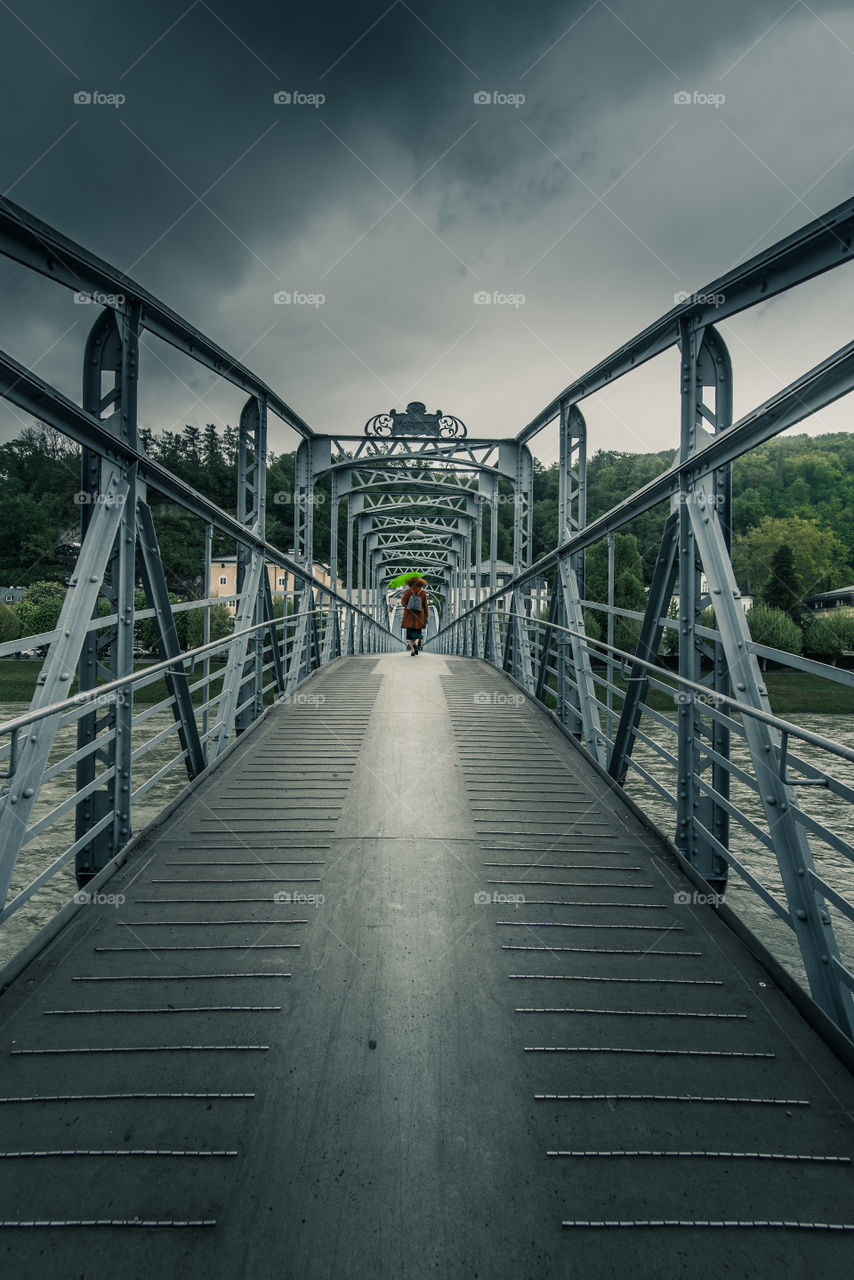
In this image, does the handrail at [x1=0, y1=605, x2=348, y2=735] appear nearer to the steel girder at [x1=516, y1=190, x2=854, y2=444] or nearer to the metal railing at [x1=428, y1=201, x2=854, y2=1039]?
Result: the metal railing at [x1=428, y1=201, x2=854, y2=1039]

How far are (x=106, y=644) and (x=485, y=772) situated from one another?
2515mm

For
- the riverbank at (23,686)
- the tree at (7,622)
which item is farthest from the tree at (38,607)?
the riverbank at (23,686)

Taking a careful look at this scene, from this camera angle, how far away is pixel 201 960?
258 cm

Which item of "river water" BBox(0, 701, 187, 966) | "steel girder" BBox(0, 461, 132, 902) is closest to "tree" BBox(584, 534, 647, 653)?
"river water" BBox(0, 701, 187, 966)

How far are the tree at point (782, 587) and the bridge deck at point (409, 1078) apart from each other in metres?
30.4

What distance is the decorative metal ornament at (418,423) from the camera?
13289 mm

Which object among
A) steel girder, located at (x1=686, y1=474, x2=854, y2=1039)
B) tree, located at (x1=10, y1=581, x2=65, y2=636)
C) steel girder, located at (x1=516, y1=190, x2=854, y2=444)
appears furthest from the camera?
tree, located at (x1=10, y1=581, x2=65, y2=636)

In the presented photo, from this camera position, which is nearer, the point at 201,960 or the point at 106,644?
the point at 201,960

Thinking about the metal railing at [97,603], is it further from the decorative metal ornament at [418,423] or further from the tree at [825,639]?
the tree at [825,639]

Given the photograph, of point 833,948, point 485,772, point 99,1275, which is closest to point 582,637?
point 485,772

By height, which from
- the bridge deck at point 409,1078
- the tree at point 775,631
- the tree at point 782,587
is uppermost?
the tree at point 782,587

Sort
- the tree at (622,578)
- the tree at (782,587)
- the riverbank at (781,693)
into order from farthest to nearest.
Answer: the tree at (782,587), the tree at (622,578), the riverbank at (781,693)

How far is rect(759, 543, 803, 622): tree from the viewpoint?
33487mm

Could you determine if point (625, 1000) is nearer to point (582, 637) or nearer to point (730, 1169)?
point (730, 1169)
